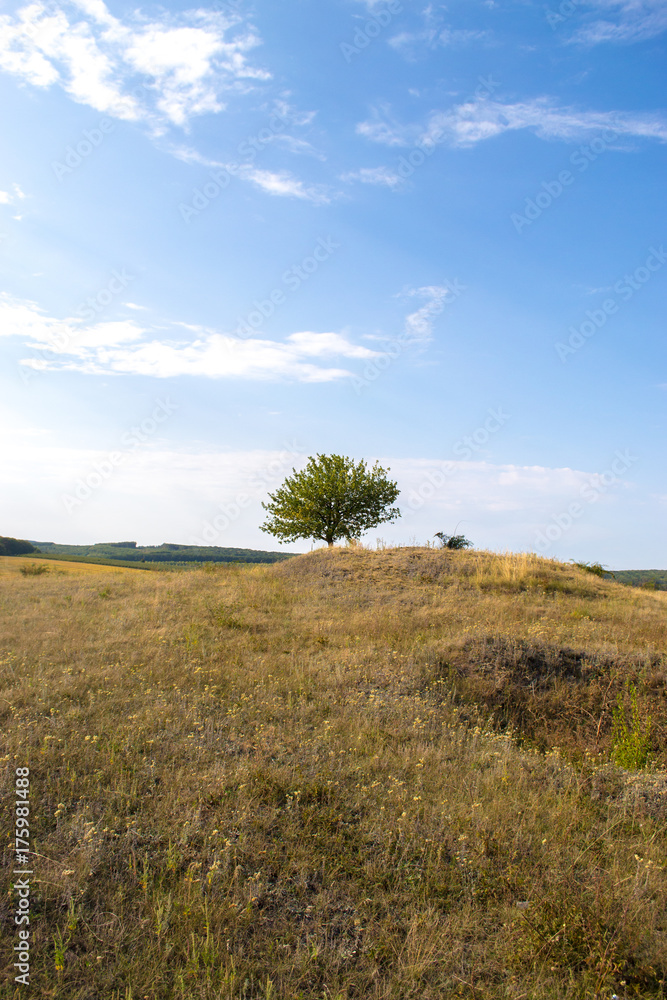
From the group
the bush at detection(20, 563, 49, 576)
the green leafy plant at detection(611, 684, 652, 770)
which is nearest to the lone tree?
the bush at detection(20, 563, 49, 576)

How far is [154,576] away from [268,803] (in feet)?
61.1

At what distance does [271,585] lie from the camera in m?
18.9

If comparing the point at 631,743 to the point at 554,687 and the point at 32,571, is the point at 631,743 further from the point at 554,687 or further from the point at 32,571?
the point at 32,571

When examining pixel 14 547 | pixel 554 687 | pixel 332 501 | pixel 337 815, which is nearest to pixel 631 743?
pixel 554 687

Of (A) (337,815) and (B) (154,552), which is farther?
(B) (154,552)

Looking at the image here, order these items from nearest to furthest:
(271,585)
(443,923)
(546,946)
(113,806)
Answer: (546,946), (443,923), (113,806), (271,585)

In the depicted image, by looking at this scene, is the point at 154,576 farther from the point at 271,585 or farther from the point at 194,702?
the point at 194,702

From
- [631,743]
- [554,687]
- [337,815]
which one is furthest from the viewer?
[554,687]

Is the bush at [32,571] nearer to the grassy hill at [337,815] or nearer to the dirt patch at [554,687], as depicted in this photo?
the grassy hill at [337,815]

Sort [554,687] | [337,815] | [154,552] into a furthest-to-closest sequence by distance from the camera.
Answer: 1. [154,552]
2. [554,687]
3. [337,815]

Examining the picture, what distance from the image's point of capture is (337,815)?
5.33 metres

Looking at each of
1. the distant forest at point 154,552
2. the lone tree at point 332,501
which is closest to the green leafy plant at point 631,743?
the lone tree at point 332,501

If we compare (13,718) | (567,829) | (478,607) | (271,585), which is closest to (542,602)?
(478,607)

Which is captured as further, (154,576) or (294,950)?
(154,576)
